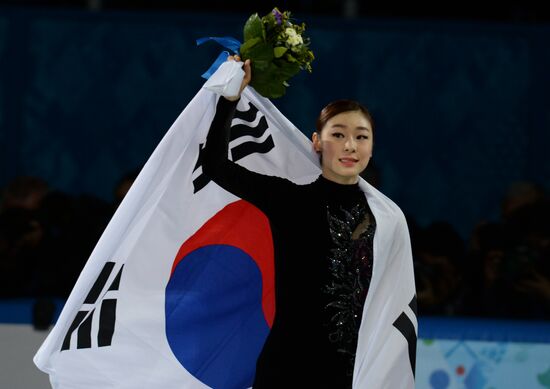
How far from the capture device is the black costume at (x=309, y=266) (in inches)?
148

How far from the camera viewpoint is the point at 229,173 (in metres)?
3.89

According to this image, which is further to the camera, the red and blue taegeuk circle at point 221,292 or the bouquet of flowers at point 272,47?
the red and blue taegeuk circle at point 221,292

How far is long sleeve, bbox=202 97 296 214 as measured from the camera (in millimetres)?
3889

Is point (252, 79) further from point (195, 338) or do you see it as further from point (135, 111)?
point (135, 111)

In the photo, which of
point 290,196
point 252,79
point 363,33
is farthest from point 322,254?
point 363,33

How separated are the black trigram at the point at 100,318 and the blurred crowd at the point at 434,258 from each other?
1447 millimetres

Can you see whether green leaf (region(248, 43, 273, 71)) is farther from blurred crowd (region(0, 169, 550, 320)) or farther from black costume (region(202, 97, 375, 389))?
blurred crowd (region(0, 169, 550, 320))

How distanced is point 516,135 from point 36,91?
3.31 m

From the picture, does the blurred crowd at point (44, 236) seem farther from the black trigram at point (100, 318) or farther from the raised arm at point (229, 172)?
the raised arm at point (229, 172)

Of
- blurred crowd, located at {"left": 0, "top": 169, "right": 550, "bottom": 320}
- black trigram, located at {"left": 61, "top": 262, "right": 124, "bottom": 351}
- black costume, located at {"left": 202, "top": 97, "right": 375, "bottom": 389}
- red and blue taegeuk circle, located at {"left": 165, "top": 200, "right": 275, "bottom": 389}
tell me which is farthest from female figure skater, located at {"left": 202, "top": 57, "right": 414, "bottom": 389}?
blurred crowd, located at {"left": 0, "top": 169, "right": 550, "bottom": 320}

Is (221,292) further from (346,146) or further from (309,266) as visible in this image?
(346,146)

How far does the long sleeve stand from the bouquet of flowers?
16 centimetres

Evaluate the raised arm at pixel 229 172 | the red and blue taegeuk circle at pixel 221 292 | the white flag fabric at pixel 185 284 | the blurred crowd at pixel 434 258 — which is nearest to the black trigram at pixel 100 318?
the white flag fabric at pixel 185 284

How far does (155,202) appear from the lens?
424 cm
